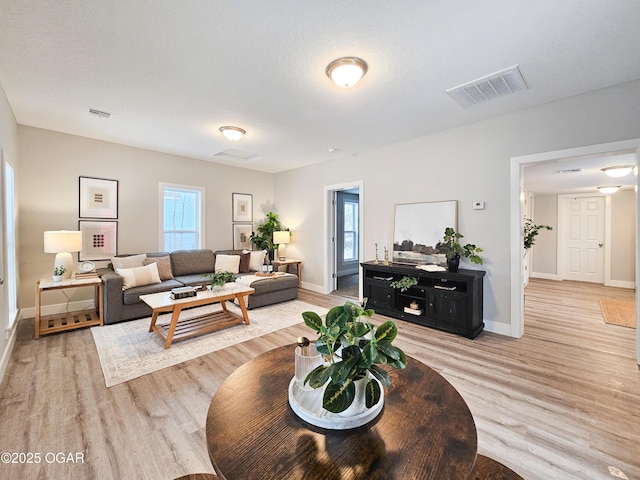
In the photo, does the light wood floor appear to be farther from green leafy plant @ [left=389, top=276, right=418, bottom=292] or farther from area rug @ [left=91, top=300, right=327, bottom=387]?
green leafy plant @ [left=389, top=276, right=418, bottom=292]

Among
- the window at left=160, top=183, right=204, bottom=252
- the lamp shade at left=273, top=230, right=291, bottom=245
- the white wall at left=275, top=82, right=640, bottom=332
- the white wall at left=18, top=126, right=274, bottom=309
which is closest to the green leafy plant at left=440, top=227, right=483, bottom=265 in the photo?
the white wall at left=275, top=82, right=640, bottom=332

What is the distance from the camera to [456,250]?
355 centimetres

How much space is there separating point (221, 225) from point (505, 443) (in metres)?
5.49

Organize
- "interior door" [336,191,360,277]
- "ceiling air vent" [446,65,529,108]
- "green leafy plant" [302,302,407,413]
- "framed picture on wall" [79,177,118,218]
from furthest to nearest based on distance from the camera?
1. "interior door" [336,191,360,277]
2. "framed picture on wall" [79,177,118,218]
3. "ceiling air vent" [446,65,529,108]
4. "green leafy plant" [302,302,407,413]

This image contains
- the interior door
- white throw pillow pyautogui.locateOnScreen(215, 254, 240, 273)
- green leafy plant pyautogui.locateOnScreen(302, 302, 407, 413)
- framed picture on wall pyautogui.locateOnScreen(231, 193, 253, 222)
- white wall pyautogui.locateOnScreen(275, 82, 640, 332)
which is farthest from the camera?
the interior door

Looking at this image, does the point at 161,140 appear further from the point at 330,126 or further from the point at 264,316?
the point at 264,316

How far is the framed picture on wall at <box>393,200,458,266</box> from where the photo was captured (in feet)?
12.6

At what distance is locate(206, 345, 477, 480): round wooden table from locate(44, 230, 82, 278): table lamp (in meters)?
3.70

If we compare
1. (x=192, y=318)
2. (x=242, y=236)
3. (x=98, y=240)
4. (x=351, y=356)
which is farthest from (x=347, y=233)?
(x=351, y=356)

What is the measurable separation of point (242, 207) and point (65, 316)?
347 cm

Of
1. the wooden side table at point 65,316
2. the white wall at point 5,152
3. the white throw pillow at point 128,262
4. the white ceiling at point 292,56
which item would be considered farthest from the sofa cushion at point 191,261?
the white ceiling at point 292,56

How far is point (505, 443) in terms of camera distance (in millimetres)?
1684

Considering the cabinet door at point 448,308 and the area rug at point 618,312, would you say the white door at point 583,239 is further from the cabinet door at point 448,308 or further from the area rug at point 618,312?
the cabinet door at point 448,308

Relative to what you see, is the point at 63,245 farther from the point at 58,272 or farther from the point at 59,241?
the point at 58,272
